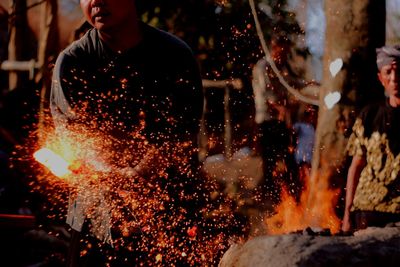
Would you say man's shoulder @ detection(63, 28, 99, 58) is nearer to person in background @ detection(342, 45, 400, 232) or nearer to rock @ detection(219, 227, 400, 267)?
rock @ detection(219, 227, 400, 267)

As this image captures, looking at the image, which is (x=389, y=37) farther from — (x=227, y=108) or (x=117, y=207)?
(x=117, y=207)

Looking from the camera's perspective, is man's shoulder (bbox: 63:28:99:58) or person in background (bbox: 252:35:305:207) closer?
man's shoulder (bbox: 63:28:99:58)

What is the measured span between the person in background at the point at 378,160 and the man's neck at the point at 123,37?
203 cm

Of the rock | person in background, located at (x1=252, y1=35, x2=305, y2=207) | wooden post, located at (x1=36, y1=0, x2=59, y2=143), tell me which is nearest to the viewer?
the rock

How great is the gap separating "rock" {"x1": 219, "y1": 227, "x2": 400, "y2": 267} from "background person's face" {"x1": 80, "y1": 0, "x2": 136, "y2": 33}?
1774 mm

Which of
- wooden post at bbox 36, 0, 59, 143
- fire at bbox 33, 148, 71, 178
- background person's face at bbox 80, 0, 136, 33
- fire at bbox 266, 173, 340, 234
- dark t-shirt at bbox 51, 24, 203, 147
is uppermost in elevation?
wooden post at bbox 36, 0, 59, 143

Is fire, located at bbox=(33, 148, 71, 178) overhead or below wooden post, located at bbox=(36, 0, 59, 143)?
below

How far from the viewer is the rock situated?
288 cm

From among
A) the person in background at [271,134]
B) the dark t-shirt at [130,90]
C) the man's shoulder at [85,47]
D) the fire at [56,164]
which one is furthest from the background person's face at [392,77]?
the person in background at [271,134]

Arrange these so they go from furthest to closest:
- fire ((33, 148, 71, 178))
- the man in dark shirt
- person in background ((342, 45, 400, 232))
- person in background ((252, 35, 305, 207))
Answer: person in background ((252, 35, 305, 207)) → person in background ((342, 45, 400, 232)) → the man in dark shirt → fire ((33, 148, 71, 178))

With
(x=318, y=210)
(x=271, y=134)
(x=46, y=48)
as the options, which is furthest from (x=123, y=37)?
(x=271, y=134)

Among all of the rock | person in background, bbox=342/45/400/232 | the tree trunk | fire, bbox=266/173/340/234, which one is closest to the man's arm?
person in background, bbox=342/45/400/232

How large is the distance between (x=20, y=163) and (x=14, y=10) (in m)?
2.32

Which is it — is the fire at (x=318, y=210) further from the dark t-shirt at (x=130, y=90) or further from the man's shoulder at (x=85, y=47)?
the man's shoulder at (x=85, y=47)
